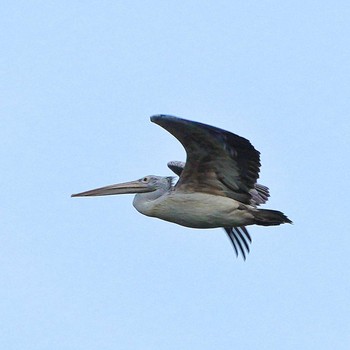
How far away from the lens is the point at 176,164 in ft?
65.8

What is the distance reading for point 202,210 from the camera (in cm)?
1720

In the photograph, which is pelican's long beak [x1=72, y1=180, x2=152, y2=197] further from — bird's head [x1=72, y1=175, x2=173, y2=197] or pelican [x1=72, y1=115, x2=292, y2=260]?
pelican [x1=72, y1=115, x2=292, y2=260]

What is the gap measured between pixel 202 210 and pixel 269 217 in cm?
98

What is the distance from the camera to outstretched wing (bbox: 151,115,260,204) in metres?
16.1

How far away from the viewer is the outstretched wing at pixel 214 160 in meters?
16.1

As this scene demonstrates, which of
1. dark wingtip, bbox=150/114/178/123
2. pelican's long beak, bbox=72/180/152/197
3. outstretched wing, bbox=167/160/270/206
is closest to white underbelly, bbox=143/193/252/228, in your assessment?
pelican's long beak, bbox=72/180/152/197

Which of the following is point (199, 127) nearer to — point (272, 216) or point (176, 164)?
point (272, 216)

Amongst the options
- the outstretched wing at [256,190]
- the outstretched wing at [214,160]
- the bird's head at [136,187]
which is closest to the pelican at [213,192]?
the outstretched wing at [214,160]

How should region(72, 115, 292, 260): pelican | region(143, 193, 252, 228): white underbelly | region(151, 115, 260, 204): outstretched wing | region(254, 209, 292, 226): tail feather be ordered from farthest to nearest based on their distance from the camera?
region(143, 193, 252, 228): white underbelly → region(254, 209, 292, 226): tail feather → region(72, 115, 292, 260): pelican → region(151, 115, 260, 204): outstretched wing

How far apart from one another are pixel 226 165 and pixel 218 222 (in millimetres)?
925

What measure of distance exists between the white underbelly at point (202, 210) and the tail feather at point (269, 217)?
0.13 meters

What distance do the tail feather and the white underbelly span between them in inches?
5.2

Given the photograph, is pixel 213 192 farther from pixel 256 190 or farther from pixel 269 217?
pixel 256 190

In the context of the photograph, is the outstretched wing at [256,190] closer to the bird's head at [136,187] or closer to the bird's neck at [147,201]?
the bird's head at [136,187]
